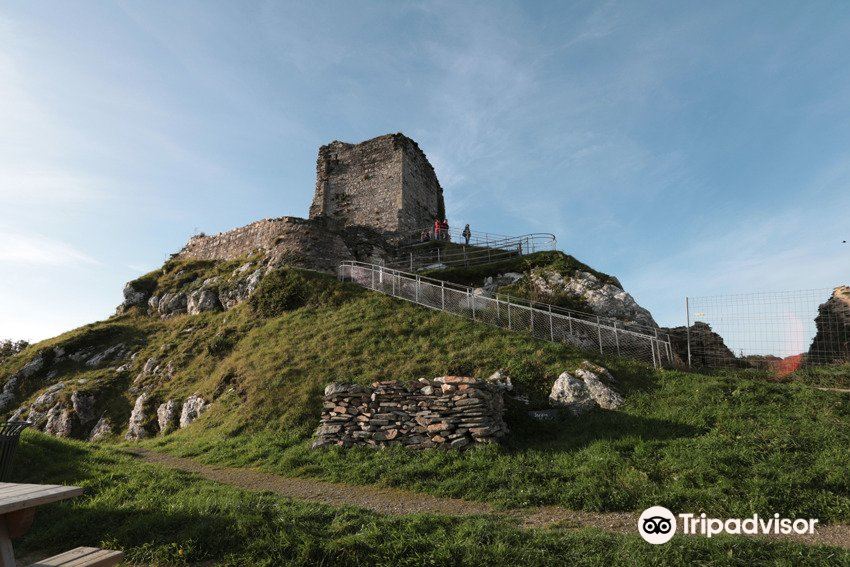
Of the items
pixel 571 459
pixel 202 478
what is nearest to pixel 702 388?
pixel 571 459

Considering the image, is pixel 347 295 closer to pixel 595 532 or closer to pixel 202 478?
pixel 202 478

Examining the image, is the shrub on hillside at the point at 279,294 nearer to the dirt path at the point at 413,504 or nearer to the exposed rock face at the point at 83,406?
the exposed rock face at the point at 83,406

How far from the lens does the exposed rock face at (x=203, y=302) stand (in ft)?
81.1

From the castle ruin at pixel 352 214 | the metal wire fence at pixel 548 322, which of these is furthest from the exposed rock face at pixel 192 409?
the castle ruin at pixel 352 214

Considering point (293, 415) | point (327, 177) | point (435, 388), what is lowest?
point (293, 415)

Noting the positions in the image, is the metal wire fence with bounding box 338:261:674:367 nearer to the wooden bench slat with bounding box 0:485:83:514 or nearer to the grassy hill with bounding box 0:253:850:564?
the grassy hill with bounding box 0:253:850:564

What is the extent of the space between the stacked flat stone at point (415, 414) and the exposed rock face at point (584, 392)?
6.13 ft

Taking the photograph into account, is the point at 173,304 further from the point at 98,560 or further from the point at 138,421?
the point at 98,560

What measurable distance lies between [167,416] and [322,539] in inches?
561

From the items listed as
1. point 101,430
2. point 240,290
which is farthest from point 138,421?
point 240,290

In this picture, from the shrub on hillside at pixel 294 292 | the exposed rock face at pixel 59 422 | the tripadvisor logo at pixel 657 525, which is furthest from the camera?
the shrub on hillside at pixel 294 292

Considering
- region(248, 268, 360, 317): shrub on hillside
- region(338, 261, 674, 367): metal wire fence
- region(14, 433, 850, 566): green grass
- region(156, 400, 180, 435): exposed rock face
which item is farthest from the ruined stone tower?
region(14, 433, 850, 566): green grass

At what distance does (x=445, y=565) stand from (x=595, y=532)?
86.2 inches

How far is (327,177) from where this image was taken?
36.7 m
